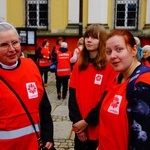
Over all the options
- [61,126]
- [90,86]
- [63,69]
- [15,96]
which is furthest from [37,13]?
[15,96]

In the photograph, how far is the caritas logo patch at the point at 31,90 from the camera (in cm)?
279

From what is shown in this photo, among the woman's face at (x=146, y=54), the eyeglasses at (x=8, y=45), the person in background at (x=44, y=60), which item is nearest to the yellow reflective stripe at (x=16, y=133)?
the eyeglasses at (x=8, y=45)

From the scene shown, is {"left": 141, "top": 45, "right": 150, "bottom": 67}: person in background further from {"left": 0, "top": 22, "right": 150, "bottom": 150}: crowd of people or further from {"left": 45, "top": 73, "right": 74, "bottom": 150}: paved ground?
{"left": 0, "top": 22, "right": 150, "bottom": 150}: crowd of people

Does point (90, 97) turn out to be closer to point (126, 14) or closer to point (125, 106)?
point (125, 106)

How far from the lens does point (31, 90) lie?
281 centimetres

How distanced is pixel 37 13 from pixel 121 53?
16.8m

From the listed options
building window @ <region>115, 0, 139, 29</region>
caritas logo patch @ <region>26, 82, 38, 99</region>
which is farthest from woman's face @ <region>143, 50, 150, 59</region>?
building window @ <region>115, 0, 139, 29</region>

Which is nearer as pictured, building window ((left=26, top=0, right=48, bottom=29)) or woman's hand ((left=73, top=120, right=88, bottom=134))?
woman's hand ((left=73, top=120, right=88, bottom=134))

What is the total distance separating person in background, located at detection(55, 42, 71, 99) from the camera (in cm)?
995

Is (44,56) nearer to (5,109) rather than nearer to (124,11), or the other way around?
(124,11)

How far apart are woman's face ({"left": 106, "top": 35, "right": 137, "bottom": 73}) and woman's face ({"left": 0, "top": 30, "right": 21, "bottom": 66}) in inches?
30.8

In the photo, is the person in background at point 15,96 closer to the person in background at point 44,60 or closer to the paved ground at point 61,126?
the paved ground at point 61,126

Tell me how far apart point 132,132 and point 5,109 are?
1.01m

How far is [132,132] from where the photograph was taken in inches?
83.0
